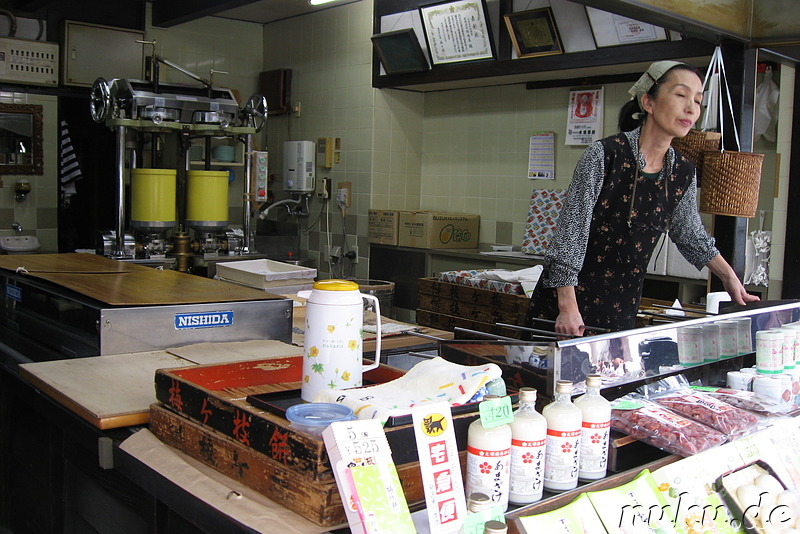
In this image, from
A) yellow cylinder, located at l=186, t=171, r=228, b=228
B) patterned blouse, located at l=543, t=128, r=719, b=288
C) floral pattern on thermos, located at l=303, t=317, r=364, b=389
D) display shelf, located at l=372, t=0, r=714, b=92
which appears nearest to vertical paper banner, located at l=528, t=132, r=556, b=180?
display shelf, located at l=372, t=0, r=714, b=92

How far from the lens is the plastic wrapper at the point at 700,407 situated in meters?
1.75

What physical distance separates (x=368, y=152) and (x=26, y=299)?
4453mm

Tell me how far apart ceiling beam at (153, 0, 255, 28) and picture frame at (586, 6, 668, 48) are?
2.56 metres

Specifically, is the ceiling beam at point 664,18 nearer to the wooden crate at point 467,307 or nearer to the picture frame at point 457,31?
the wooden crate at point 467,307

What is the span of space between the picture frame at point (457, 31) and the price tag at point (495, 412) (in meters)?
4.92

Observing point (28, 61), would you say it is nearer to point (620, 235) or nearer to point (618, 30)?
point (618, 30)

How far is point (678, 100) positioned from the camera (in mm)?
2557

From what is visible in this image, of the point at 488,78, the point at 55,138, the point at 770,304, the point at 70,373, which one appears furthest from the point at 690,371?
the point at 55,138

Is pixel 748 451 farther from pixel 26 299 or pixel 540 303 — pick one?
pixel 26 299

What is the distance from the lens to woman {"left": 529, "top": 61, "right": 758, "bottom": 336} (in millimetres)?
2596

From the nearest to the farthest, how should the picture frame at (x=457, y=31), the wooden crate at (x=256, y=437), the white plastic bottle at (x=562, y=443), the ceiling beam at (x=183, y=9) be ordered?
the wooden crate at (x=256, y=437), the white plastic bottle at (x=562, y=443), the picture frame at (x=457, y=31), the ceiling beam at (x=183, y=9)

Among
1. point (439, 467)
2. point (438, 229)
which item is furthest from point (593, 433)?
point (438, 229)

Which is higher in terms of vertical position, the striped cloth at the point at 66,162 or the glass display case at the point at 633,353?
the striped cloth at the point at 66,162

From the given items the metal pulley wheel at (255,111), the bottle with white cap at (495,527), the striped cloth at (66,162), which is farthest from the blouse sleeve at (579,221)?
the striped cloth at (66,162)
